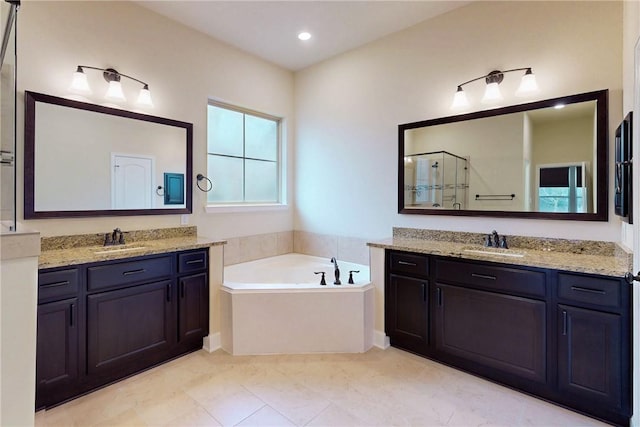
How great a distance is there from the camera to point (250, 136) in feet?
12.6

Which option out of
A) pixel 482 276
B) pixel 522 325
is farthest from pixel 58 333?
pixel 522 325

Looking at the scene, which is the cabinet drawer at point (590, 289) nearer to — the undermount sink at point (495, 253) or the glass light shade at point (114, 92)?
the undermount sink at point (495, 253)

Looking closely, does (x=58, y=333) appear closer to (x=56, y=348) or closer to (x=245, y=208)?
(x=56, y=348)

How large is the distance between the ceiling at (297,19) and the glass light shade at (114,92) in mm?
771

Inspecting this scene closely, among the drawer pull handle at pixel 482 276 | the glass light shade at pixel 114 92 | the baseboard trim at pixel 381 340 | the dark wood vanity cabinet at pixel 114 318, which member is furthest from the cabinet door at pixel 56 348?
the drawer pull handle at pixel 482 276

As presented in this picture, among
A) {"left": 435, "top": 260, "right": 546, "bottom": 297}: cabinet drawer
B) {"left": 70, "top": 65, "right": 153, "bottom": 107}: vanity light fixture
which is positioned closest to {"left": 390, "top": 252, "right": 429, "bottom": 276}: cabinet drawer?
{"left": 435, "top": 260, "right": 546, "bottom": 297}: cabinet drawer

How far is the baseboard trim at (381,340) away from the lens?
2.77m

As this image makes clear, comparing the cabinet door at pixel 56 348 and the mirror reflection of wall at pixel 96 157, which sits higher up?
the mirror reflection of wall at pixel 96 157

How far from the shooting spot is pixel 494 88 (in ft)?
8.66

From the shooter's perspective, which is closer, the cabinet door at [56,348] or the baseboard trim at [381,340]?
the cabinet door at [56,348]

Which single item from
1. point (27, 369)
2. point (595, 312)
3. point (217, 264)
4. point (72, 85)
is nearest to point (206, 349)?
point (217, 264)

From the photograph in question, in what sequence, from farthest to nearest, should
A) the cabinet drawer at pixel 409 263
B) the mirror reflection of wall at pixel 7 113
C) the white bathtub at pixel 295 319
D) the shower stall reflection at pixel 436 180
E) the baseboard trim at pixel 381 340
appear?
the shower stall reflection at pixel 436 180 → the baseboard trim at pixel 381 340 → the white bathtub at pixel 295 319 → the cabinet drawer at pixel 409 263 → the mirror reflection of wall at pixel 7 113

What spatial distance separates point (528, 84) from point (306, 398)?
2769mm

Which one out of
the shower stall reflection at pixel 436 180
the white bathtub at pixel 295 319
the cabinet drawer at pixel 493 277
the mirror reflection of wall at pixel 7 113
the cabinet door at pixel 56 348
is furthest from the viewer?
the shower stall reflection at pixel 436 180
